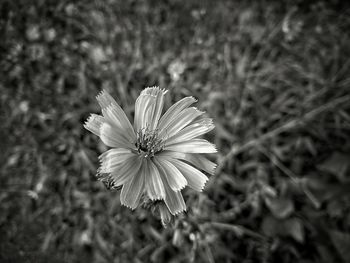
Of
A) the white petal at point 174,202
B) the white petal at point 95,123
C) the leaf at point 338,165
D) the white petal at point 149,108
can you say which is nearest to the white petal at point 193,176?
the white petal at point 174,202

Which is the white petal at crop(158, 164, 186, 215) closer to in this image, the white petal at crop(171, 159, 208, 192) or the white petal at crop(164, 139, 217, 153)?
the white petal at crop(171, 159, 208, 192)

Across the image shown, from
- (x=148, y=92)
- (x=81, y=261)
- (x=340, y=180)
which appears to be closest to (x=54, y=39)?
(x=148, y=92)

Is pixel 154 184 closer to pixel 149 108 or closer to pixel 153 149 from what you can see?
pixel 153 149

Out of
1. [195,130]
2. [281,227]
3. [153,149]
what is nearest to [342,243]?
[281,227]

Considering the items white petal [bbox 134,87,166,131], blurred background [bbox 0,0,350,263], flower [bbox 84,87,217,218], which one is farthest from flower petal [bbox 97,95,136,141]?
blurred background [bbox 0,0,350,263]

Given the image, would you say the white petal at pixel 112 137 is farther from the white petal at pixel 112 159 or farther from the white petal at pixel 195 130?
the white petal at pixel 195 130

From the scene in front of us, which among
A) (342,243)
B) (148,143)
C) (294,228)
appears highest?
(148,143)
